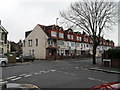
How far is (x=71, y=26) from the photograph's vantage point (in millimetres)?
27828

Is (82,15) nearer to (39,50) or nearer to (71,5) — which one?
(71,5)

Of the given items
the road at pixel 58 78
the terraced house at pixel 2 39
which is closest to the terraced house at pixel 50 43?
the terraced house at pixel 2 39

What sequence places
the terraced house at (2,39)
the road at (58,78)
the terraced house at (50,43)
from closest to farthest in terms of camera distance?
the road at (58,78) < the terraced house at (2,39) < the terraced house at (50,43)

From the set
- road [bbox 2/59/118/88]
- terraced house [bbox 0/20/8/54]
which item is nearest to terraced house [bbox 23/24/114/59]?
terraced house [bbox 0/20/8/54]

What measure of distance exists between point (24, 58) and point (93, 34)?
14.7 meters

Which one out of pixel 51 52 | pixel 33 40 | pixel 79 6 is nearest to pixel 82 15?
pixel 79 6

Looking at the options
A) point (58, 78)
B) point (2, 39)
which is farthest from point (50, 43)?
point (58, 78)

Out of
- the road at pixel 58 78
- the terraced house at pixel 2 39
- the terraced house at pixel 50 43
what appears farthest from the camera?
the terraced house at pixel 50 43

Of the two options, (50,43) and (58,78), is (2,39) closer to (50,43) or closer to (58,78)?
(50,43)

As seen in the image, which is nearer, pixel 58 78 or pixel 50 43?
pixel 58 78

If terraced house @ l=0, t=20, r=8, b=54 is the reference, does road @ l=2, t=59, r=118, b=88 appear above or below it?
below

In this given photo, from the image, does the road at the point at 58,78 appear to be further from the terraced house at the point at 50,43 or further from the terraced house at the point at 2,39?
the terraced house at the point at 50,43

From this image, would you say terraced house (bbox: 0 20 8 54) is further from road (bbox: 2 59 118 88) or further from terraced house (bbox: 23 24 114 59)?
road (bbox: 2 59 118 88)

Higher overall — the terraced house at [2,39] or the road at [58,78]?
the terraced house at [2,39]
